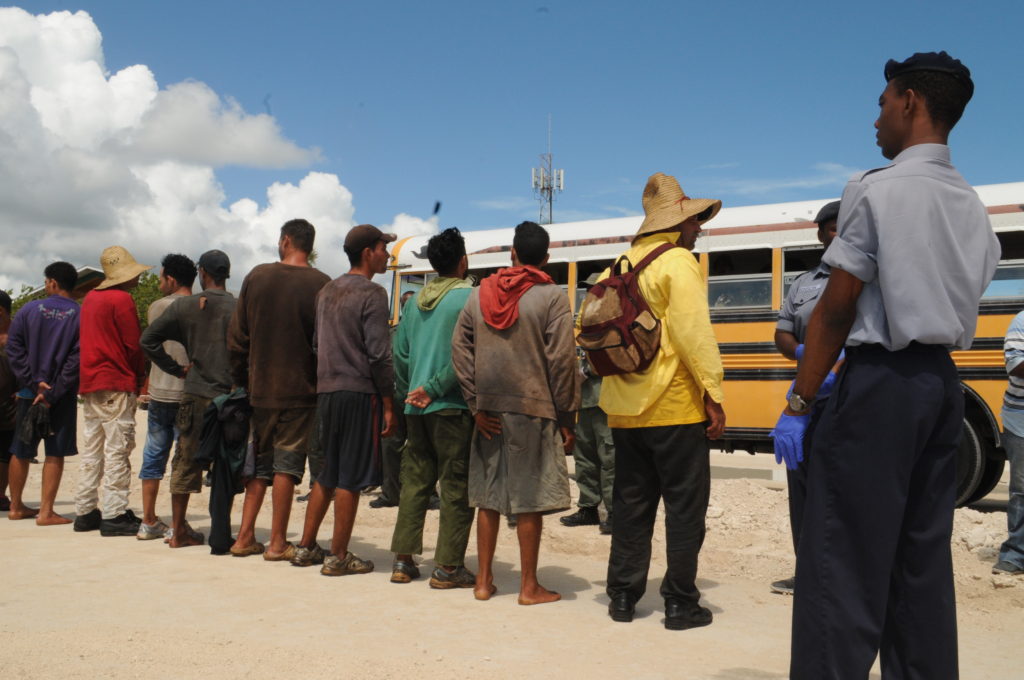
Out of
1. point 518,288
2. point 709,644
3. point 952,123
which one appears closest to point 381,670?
point 709,644

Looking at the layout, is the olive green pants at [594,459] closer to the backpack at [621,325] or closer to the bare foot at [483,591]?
the bare foot at [483,591]

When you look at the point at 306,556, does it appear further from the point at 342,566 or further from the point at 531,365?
the point at 531,365

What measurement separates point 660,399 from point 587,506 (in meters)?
3.27

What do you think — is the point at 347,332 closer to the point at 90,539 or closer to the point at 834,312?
the point at 90,539

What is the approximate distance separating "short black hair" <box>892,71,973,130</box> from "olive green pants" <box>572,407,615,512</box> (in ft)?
15.6

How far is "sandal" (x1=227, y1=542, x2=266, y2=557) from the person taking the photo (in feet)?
20.3

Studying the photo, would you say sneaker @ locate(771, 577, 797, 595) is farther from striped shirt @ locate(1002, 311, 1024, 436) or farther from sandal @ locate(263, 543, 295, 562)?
sandal @ locate(263, 543, 295, 562)

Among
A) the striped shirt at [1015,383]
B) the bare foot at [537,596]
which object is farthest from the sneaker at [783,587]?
the striped shirt at [1015,383]

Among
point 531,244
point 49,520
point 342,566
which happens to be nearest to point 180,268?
point 49,520

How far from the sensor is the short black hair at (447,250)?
550 centimetres

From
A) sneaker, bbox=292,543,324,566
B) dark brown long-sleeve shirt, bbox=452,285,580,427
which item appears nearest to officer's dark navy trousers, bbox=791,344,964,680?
dark brown long-sleeve shirt, bbox=452,285,580,427

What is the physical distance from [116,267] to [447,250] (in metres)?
3.39

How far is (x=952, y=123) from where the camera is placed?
279cm

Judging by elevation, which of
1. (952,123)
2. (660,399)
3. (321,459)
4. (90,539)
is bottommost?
(90,539)
